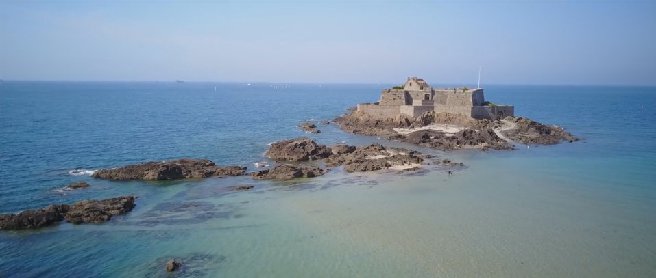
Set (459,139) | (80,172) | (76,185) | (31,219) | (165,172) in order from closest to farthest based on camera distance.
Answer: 1. (31,219)
2. (76,185)
3. (165,172)
4. (80,172)
5. (459,139)

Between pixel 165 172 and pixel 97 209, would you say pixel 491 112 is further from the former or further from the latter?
pixel 97 209

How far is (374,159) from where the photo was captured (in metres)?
36.6

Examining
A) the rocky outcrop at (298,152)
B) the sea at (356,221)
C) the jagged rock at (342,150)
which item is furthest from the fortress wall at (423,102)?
the rocky outcrop at (298,152)

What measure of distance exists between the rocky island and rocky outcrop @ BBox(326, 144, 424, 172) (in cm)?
692

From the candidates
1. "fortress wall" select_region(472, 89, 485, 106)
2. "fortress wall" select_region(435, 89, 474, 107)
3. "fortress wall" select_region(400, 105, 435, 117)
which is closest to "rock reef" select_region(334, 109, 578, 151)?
"fortress wall" select_region(400, 105, 435, 117)

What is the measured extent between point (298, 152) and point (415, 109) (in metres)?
21.2

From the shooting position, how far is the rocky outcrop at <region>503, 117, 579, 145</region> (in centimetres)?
4731

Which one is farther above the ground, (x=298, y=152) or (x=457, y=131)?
(x=457, y=131)

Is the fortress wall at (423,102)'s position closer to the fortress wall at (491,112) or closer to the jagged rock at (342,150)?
the fortress wall at (491,112)

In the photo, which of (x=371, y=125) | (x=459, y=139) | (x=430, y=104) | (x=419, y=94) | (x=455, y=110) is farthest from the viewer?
(x=419, y=94)

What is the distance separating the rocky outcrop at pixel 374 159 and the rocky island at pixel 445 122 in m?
6.92

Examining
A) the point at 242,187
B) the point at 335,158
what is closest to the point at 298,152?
the point at 335,158

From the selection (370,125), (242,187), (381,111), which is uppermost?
(381,111)

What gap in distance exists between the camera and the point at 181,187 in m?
29.3
